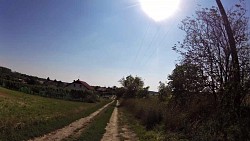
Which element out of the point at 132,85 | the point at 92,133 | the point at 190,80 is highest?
the point at 132,85

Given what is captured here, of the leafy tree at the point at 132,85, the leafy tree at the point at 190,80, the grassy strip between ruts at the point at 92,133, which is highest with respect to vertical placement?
the leafy tree at the point at 132,85

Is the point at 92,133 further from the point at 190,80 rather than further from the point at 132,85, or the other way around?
the point at 132,85

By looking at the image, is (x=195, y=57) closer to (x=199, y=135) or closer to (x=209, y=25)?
(x=209, y=25)

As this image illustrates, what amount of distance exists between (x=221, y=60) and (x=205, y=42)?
1550mm

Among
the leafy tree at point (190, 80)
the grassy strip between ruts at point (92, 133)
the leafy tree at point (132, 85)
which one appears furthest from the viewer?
the leafy tree at point (132, 85)

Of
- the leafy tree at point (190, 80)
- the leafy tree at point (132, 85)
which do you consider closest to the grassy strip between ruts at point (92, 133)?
the leafy tree at point (190, 80)

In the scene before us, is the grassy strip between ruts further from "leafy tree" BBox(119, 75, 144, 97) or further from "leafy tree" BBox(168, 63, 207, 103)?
"leafy tree" BBox(119, 75, 144, 97)

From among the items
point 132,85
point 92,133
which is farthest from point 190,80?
point 132,85

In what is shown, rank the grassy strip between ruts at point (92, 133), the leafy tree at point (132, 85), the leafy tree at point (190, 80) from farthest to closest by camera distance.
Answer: the leafy tree at point (132, 85) → the grassy strip between ruts at point (92, 133) → the leafy tree at point (190, 80)

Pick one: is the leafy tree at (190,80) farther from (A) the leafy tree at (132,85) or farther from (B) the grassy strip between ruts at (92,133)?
(A) the leafy tree at (132,85)

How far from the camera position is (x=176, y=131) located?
18.3m

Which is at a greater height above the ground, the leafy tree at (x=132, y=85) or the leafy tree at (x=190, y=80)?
the leafy tree at (x=132, y=85)

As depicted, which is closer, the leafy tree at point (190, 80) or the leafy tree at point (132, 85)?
the leafy tree at point (190, 80)

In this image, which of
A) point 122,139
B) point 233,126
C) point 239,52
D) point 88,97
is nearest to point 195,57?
point 239,52
